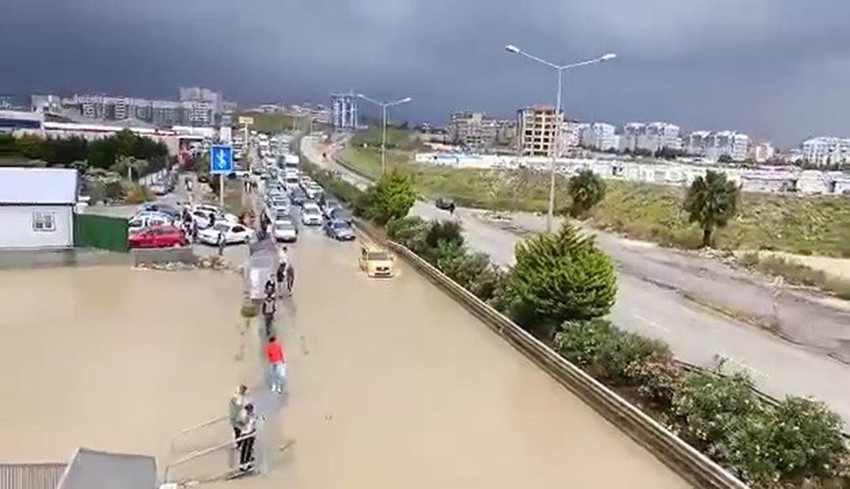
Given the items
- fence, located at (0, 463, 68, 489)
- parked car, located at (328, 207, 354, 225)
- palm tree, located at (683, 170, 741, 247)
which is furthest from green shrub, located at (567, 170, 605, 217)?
fence, located at (0, 463, 68, 489)

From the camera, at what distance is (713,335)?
21.8 m

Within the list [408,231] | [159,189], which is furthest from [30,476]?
[159,189]

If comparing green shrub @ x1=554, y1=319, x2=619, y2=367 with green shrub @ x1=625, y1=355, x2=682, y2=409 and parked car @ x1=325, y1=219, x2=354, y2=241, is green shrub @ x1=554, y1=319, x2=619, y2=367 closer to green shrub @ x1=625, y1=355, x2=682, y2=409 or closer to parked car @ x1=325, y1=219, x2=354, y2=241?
green shrub @ x1=625, y1=355, x2=682, y2=409

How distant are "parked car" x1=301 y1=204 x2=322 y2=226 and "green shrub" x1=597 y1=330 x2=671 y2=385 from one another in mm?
33094

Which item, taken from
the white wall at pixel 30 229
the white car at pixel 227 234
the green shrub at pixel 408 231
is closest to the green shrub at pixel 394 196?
the green shrub at pixel 408 231

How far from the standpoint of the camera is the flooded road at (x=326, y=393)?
11.8 m

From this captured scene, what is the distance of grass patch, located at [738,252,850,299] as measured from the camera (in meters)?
31.0

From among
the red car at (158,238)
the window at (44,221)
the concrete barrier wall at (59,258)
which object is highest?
the window at (44,221)

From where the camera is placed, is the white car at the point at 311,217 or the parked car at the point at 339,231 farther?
the white car at the point at 311,217

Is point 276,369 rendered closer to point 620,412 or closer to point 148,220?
point 620,412

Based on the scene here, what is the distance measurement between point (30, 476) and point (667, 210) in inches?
2292

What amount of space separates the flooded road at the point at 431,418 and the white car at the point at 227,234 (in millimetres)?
15731

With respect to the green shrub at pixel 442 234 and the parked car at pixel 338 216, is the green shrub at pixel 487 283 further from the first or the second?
the parked car at pixel 338 216

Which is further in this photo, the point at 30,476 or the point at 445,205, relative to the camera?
the point at 445,205
